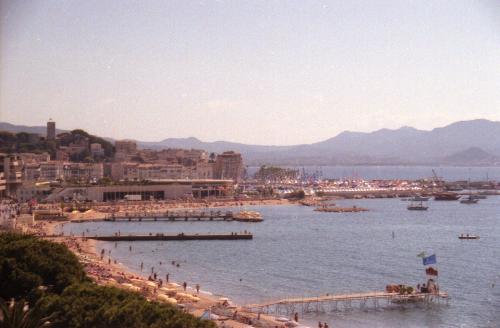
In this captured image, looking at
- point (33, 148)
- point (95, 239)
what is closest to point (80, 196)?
point (95, 239)

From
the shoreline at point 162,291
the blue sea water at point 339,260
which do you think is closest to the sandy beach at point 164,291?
the shoreline at point 162,291

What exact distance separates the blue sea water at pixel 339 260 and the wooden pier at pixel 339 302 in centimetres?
57

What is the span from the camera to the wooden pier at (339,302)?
19828 millimetres

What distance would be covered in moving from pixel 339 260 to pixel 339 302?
31.1ft

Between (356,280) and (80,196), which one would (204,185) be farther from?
(356,280)

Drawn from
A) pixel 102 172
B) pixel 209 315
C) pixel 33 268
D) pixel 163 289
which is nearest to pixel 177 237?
pixel 163 289

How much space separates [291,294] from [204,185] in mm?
53228

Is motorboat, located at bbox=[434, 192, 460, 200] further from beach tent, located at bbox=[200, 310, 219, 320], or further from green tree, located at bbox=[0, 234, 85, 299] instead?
green tree, located at bbox=[0, 234, 85, 299]

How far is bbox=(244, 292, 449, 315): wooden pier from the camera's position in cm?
1983

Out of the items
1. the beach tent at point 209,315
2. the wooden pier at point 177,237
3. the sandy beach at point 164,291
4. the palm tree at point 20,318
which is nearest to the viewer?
the palm tree at point 20,318

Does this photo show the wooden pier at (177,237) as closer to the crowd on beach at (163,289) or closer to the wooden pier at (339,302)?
the crowd on beach at (163,289)

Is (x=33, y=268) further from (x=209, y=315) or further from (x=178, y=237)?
(x=178, y=237)

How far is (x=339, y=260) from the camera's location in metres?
30.3

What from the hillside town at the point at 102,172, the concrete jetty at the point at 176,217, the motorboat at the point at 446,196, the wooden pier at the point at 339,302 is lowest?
the wooden pier at the point at 339,302
